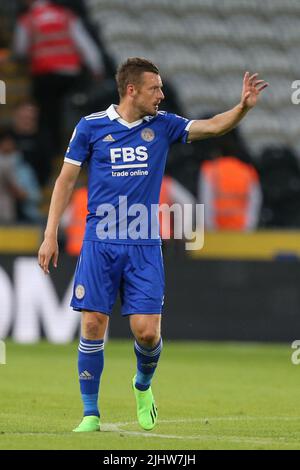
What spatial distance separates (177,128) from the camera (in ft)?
23.8

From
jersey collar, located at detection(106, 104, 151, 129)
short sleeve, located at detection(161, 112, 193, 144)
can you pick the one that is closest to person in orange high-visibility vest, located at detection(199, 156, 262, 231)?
short sleeve, located at detection(161, 112, 193, 144)

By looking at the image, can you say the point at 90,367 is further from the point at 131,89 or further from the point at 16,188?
the point at 16,188

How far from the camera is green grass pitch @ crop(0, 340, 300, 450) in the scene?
659 centimetres

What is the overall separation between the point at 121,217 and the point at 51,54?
910cm

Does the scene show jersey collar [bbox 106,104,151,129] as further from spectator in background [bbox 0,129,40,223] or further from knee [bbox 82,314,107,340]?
spectator in background [bbox 0,129,40,223]

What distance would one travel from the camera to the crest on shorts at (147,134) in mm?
7148

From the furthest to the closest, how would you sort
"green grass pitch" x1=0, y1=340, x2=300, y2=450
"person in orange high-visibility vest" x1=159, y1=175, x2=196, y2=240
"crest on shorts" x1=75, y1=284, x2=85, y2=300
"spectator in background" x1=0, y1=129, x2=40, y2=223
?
"spectator in background" x1=0, y1=129, x2=40, y2=223, "person in orange high-visibility vest" x1=159, y1=175, x2=196, y2=240, "crest on shorts" x1=75, y1=284, x2=85, y2=300, "green grass pitch" x1=0, y1=340, x2=300, y2=450

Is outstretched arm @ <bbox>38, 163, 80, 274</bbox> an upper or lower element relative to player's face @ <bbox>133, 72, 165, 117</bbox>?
lower

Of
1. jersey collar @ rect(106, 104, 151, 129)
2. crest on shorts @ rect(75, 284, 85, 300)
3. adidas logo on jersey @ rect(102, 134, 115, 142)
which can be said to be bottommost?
crest on shorts @ rect(75, 284, 85, 300)

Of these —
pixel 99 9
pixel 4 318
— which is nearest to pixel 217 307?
pixel 4 318

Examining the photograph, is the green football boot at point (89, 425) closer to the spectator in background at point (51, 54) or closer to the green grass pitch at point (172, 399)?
the green grass pitch at point (172, 399)

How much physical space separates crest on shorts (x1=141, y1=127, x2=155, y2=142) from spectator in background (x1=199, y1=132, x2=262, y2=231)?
7.00 metres
